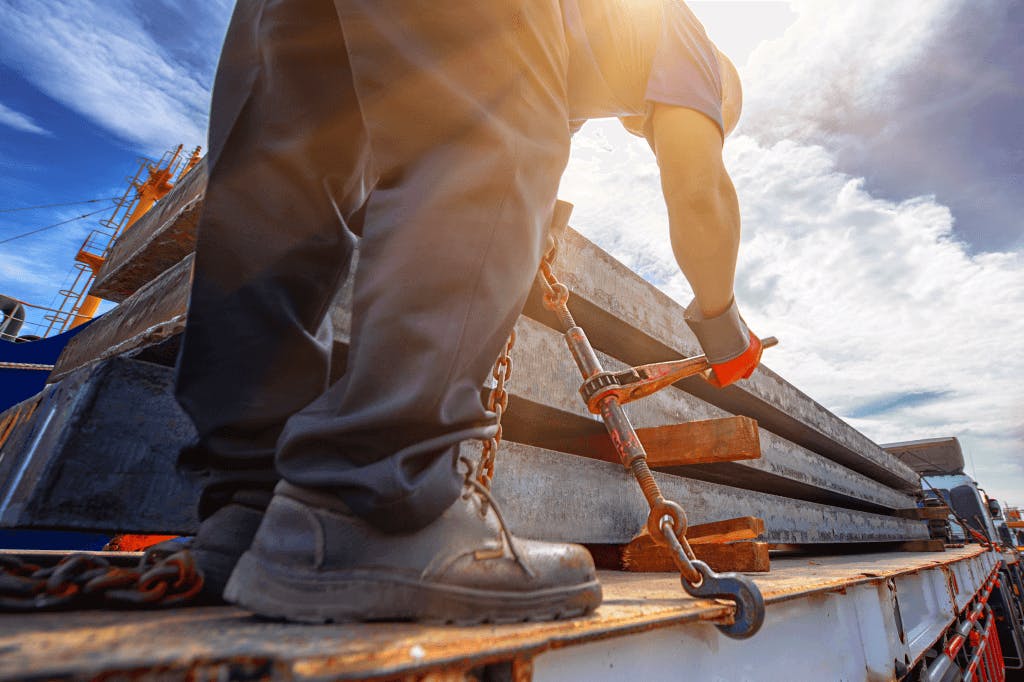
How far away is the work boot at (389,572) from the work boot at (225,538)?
0.17m

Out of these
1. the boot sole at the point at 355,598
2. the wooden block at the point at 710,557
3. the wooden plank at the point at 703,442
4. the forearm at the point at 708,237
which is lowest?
the boot sole at the point at 355,598

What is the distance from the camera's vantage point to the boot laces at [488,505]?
0.78 m

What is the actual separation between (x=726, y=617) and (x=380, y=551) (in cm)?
69

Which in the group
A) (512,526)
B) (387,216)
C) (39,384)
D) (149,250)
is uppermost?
(149,250)

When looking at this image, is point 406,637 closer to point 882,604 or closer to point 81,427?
point 81,427

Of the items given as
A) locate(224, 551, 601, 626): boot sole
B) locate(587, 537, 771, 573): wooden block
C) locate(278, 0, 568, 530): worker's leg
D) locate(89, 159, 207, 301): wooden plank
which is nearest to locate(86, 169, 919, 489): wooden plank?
locate(89, 159, 207, 301): wooden plank

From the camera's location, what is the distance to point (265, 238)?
1119 millimetres

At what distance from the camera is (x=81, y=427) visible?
128 centimetres

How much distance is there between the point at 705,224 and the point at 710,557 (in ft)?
4.93

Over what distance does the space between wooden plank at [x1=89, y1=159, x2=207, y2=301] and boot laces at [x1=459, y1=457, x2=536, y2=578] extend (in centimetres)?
165

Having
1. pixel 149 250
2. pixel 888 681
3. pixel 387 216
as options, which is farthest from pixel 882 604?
pixel 149 250

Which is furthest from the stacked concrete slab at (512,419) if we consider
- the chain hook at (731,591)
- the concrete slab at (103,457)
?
the chain hook at (731,591)

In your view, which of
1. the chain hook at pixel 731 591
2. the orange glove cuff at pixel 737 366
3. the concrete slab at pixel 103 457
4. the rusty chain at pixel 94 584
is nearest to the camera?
the rusty chain at pixel 94 584

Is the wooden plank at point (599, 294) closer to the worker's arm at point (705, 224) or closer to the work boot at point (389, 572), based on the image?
the worker's arm at point (705, 224)
